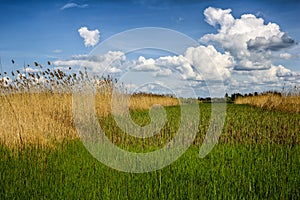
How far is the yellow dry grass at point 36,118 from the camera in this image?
630 cm

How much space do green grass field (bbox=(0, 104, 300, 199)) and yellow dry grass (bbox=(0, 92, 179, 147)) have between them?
1.15 ft

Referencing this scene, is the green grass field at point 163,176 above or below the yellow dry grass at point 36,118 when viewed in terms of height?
below

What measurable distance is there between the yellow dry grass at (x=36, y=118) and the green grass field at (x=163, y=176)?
352 mm

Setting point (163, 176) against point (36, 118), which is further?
point (36, 118)

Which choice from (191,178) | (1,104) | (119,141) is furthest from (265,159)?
(1,104)

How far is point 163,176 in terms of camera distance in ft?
14.5

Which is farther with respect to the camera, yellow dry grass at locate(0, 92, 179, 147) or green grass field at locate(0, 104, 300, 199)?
yellow dry grass at locate(0, 92, 179, 147)

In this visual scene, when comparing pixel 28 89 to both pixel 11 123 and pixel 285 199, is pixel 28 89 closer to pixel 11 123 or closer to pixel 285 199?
pixel 11 123

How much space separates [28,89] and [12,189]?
5109mm

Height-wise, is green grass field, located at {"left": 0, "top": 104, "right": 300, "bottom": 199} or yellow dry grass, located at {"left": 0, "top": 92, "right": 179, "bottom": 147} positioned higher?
yellow dry grass, located at {"left": 0, "top": 92, "right": 179, "bottom": 147}

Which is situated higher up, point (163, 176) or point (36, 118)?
point (36, 118)

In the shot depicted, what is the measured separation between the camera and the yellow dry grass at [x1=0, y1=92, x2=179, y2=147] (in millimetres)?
6301

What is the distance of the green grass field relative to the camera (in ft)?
12.7

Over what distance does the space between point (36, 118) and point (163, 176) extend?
12.8 ft
